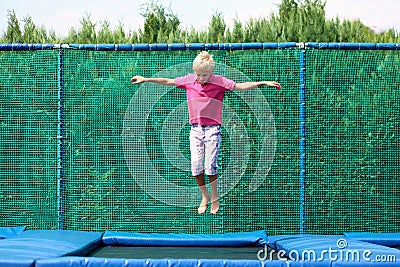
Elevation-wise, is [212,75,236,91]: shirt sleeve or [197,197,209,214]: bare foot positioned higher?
[212,75,236,91]: shirt sleeve

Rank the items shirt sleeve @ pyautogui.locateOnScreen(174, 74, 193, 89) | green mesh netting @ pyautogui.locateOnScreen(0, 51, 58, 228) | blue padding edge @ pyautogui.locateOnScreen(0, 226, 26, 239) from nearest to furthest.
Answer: shirt sleeve @ pyautogui.locateOnScreen(174, 74, 193, 89), blue padding edge @ pyautogui.locateOnScreen(0, 226, 26, 239), green mesh netting @ pyautogui.locateOnScreen(0, 51, 58, 228)

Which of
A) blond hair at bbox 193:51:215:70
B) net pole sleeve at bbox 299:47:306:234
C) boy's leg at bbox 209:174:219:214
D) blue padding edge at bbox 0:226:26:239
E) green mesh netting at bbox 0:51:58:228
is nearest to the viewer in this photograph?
blond hair at bbox 193:51:215:70

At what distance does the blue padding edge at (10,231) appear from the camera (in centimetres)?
717

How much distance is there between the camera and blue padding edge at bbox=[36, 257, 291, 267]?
542cm

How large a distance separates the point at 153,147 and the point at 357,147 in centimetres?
207

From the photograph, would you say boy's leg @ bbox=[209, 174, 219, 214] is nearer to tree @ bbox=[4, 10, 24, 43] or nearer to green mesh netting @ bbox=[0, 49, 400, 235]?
green mesh netting @ bbox=[0, 49, 400, 235]

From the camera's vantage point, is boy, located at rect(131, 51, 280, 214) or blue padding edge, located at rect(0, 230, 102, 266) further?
boy, located at rect(131, 51, 280, 214)

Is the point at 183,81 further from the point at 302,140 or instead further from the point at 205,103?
the point at 302,140

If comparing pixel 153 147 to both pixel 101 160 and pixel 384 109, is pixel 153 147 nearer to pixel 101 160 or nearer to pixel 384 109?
pixel 101 160

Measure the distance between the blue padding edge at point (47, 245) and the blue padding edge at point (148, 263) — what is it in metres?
0.18

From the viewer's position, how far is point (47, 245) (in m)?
6.13

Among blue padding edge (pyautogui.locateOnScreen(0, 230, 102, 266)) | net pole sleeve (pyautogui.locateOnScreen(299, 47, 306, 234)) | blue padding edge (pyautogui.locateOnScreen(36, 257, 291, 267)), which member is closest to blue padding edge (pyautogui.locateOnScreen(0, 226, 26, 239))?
blue padding edge (pyautogui.locateOnScreen(0, 230, 102, 266))
